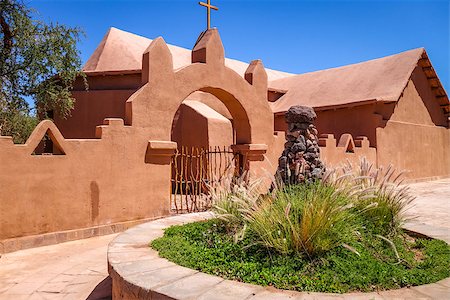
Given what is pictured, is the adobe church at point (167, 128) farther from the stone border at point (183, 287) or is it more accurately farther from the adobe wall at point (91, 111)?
the stone border at point (183, 287)

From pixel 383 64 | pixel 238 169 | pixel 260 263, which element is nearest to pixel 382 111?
pixel 383 64

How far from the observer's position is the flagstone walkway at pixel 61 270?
14.7 ft

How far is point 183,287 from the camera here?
3.07 m

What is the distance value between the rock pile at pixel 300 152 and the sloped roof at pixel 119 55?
9.32m

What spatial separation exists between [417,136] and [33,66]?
699 inches

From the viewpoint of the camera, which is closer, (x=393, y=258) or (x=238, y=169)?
(x=393, y=258)

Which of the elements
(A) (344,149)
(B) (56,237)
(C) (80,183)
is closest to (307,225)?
(C) (80,183)

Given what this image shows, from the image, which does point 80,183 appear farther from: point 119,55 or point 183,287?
point 119,55

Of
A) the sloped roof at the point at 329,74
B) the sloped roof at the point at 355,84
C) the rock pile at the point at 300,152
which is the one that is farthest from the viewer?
the sloped roof at the point at 355,84

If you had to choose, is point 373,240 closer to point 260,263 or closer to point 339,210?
point 339,210

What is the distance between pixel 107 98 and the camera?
13.4m

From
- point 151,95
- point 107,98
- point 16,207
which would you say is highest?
point 107,98

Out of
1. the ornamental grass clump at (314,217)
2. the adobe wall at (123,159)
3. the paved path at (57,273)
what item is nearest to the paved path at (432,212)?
the ornamental grass clump at (314,217)

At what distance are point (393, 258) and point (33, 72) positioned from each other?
13.9 metres
